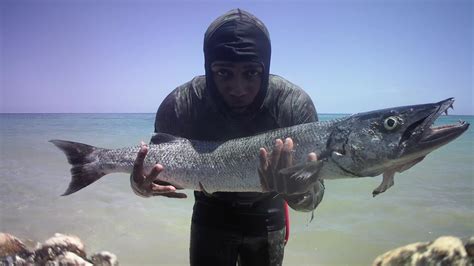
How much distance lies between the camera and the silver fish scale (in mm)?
3266

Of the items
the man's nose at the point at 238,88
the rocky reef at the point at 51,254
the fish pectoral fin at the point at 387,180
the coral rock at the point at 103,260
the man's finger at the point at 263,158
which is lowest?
the coral rock at the point at 103,260

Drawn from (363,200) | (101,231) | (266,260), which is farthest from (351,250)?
(101,231)

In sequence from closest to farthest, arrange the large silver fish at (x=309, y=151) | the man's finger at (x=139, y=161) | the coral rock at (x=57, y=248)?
the large silver fish at (x=309, y=151) → the man's finger at (x=139, y=161) → the coral rock at (x=57, y=248)

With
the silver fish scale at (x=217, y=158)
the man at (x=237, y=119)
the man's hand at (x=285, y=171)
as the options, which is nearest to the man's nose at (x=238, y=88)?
the man at (x=237, y=119)

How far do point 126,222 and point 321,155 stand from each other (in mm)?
6717

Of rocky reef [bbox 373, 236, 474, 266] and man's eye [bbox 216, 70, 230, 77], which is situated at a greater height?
man's eye [bbox 216, 70, 230, 77]

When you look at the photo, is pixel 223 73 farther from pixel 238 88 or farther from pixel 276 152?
pixel 276 152

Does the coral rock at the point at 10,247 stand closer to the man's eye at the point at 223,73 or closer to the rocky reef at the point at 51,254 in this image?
the rocky reef at the point at 51,254

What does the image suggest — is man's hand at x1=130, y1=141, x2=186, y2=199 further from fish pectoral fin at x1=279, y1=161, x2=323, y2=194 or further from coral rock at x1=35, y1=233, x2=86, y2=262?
coral rock at x1=35, y1=233, x2=86, y2=262

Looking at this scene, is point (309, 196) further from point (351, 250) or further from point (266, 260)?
point (351, 250)

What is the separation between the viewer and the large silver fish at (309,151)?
273 centimetres

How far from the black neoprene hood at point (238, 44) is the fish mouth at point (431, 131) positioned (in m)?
1.47

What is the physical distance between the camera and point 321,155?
3100mm

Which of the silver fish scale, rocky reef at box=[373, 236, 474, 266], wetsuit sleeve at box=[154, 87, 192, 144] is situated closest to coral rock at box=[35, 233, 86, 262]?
the silver fish scale
